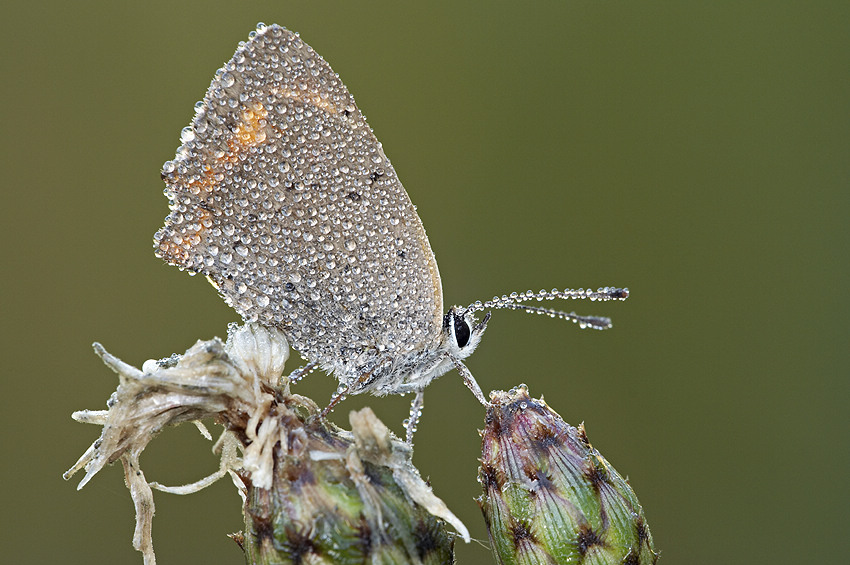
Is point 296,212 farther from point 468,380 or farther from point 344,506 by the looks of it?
point 344,506

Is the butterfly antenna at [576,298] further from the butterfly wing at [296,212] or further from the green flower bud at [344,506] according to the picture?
the green flower bud at [344,506]

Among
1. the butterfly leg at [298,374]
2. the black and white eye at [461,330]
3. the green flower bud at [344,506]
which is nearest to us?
the green flower bud at [344,506]

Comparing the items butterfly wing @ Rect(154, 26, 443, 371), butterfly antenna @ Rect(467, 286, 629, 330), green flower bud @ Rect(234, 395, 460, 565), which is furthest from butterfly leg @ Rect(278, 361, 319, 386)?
butterfly antenna @ Rect(467, 286, 629, 330)

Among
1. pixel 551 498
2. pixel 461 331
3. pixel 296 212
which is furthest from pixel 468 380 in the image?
pixel 296 212

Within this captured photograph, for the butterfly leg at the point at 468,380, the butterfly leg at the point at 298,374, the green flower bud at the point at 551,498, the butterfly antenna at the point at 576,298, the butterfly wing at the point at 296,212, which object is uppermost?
the butterfly wing at the point at 296,212

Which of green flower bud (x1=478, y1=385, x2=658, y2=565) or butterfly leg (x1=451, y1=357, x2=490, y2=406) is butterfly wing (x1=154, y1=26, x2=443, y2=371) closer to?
butterfly leg (x1=451, y1=357, x2=490, y2=406)

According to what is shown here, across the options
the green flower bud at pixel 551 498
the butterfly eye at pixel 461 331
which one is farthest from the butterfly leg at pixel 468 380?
the green flower bud at pixel 551 498
